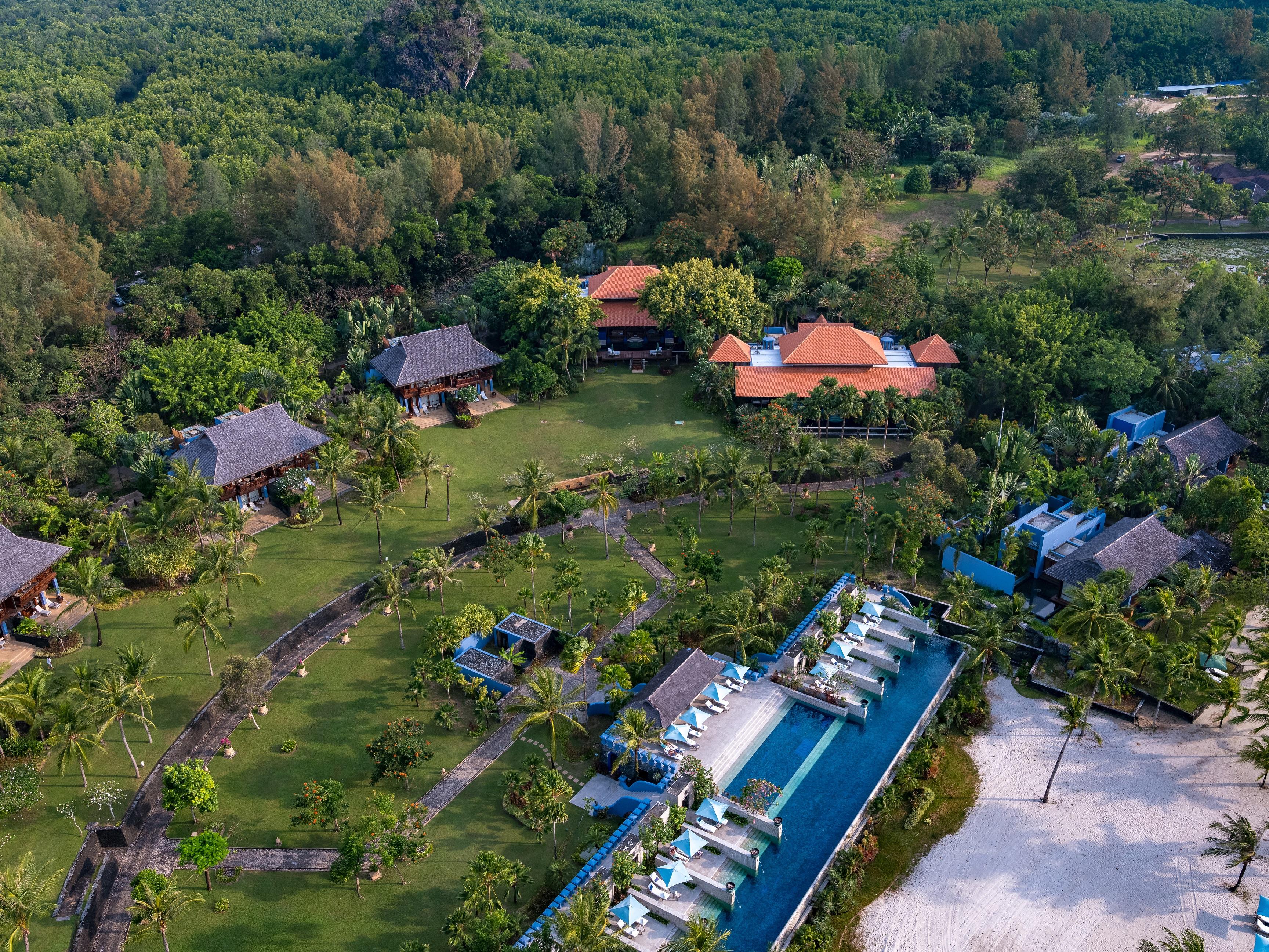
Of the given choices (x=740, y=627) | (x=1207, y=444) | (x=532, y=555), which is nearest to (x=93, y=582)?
(x=532, y=555)

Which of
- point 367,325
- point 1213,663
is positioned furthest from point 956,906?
point 367,325

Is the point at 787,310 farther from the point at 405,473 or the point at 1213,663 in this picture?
the point at 1213,663

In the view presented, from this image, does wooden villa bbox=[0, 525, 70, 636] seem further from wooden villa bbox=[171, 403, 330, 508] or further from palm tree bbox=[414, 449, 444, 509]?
palm tree bbox=[414, 449, 444, 509]

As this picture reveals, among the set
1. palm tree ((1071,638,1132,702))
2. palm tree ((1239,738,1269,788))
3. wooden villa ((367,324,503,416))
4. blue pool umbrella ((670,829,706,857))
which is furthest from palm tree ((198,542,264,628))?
palm tree ((1239,738,1269,788))

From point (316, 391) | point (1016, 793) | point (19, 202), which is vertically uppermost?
point (19, 202)

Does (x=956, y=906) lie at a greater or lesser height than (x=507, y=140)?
lesser

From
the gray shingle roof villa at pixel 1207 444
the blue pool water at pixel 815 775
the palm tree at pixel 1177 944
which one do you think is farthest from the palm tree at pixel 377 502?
the gray shingle roof villa at pixel 1207 444
